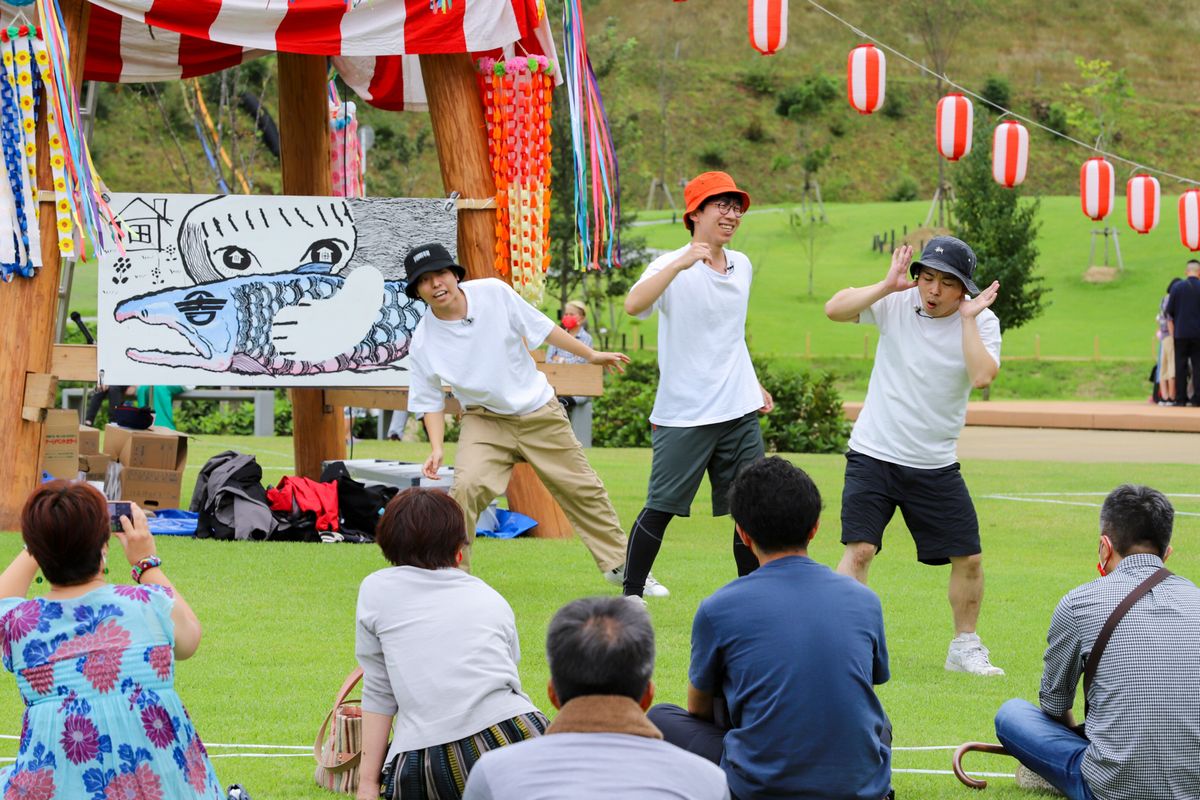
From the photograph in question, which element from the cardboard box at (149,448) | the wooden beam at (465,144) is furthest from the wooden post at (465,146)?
the cardboard box at (149,448)

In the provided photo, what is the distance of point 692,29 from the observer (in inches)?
3787

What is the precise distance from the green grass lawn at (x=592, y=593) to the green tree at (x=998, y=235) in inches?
841

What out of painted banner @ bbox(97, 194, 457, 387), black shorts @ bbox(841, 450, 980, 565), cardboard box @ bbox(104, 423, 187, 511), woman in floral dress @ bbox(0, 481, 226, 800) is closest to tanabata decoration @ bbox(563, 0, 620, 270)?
painted banner @ bbox(97, 194, 457, 387)

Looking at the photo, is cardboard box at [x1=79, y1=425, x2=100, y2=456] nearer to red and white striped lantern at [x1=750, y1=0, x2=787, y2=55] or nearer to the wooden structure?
the wooden structure

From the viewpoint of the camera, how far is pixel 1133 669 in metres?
4.25

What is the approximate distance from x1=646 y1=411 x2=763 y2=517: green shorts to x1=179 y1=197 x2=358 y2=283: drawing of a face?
3978 millimetres

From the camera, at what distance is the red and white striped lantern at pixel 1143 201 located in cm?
2277

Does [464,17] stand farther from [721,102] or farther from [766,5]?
[721,102]

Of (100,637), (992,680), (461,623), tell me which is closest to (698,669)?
(461,623)

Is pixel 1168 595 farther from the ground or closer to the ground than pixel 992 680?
farther from the ground

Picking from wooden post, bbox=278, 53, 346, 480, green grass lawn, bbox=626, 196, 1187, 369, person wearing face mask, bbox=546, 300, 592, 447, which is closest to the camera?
wooden post, bbox=278, 53, 346, 480

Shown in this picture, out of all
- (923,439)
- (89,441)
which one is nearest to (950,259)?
(923,439)

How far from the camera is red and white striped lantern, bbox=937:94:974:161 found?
20406 millimetres

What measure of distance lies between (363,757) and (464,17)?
6.65 metres
